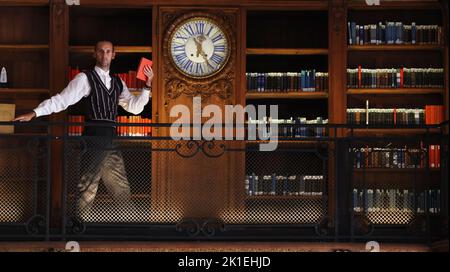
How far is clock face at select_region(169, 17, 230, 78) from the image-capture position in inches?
338

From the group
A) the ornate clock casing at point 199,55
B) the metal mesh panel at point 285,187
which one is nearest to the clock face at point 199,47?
the ornate clock casing at point 199,55

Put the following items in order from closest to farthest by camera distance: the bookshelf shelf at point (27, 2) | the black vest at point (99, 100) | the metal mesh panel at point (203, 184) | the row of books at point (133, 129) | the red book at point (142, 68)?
1. the metal mesh panel at point (203, 184)
2. the black vest at point (99, 100)
3. the red book at point (142, 68)
4. the bookshelf shelf at point (27, 2)
5. the row of books at point (133, 129)

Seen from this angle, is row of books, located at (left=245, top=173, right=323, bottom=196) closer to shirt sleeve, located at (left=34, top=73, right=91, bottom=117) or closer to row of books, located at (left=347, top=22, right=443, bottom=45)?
row of books, located at (left=347, top=22, right=443, bottom=45)

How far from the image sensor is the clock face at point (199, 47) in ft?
28.1

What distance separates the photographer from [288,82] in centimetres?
872

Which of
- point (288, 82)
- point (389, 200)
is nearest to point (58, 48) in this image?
point (288, 82)

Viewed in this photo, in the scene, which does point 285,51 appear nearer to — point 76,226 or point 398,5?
point 398,5

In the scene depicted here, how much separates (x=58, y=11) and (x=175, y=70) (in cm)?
117

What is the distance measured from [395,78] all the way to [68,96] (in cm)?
305

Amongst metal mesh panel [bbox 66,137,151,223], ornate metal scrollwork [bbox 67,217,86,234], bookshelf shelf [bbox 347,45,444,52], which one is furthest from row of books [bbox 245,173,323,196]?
ornate metal scrollwork [bbox 67,217,86,234]

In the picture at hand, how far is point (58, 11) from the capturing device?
334 inches

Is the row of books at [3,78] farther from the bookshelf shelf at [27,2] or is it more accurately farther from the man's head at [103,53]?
the man's head at [103,53]

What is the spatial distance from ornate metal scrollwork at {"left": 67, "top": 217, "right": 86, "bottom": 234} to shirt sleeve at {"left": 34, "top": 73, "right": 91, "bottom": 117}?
34.7 inches

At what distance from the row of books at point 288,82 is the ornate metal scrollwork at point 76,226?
2.25 m
